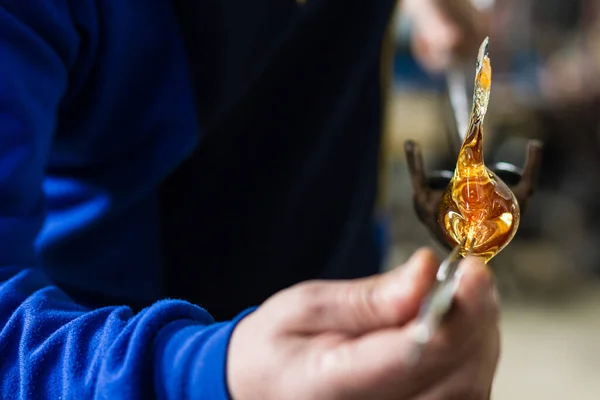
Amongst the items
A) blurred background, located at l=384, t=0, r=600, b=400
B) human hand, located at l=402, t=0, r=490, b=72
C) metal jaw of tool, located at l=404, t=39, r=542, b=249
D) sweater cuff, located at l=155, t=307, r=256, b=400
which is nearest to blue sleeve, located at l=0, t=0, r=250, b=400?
sweater cuff, located at l=155, t=307, r=256, b=400

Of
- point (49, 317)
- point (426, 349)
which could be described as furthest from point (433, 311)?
point (49, 317)

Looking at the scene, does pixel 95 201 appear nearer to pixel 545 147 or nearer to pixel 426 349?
pixel 426 349

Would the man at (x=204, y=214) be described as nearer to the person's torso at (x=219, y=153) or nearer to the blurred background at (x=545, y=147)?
the person's torso at (x=219, y=153)

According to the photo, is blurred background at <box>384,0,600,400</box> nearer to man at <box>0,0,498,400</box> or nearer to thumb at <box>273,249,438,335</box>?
man at <box>0,0,498,400</box>

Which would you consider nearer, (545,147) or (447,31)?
(447,31)

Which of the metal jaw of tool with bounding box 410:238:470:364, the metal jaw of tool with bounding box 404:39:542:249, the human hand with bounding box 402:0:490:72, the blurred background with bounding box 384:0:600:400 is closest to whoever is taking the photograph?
the metal jaw of tool with bounding box 410:238:470:364

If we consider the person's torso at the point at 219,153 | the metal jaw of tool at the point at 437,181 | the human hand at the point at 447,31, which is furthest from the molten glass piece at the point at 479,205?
the human hand at the point at 447,31
